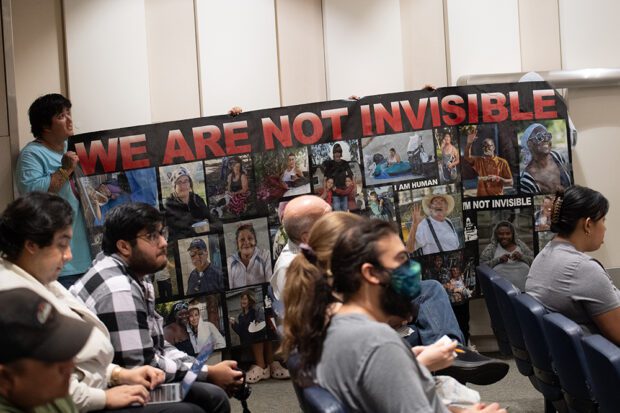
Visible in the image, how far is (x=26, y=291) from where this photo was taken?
1.65m

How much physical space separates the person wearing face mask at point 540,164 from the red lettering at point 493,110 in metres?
0.19

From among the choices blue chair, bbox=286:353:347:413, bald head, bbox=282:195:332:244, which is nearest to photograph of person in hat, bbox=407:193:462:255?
bald head, bbox=282:195:332:244

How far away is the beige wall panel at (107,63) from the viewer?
527 cm

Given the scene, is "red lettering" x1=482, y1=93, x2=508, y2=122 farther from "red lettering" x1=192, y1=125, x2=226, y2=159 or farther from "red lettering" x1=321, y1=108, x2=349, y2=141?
"red lettering" x1=192, y1=125, x2=226, y2=159

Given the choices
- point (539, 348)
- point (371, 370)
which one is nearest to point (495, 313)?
point (539, 348)

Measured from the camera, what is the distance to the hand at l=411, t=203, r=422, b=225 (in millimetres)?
5258

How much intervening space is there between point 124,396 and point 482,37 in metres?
3.88

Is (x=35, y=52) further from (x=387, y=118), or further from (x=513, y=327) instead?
(x=513, y=327)

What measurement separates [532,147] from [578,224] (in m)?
1.86

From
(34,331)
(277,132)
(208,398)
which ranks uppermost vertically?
(277,132)

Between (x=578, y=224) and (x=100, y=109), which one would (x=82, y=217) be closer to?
(x=100, y=109)

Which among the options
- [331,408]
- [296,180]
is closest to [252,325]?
[296,180]

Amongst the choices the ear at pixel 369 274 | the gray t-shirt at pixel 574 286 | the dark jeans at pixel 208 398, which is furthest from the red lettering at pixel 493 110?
the ear at pixel 369 274

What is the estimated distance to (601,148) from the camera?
571cm
